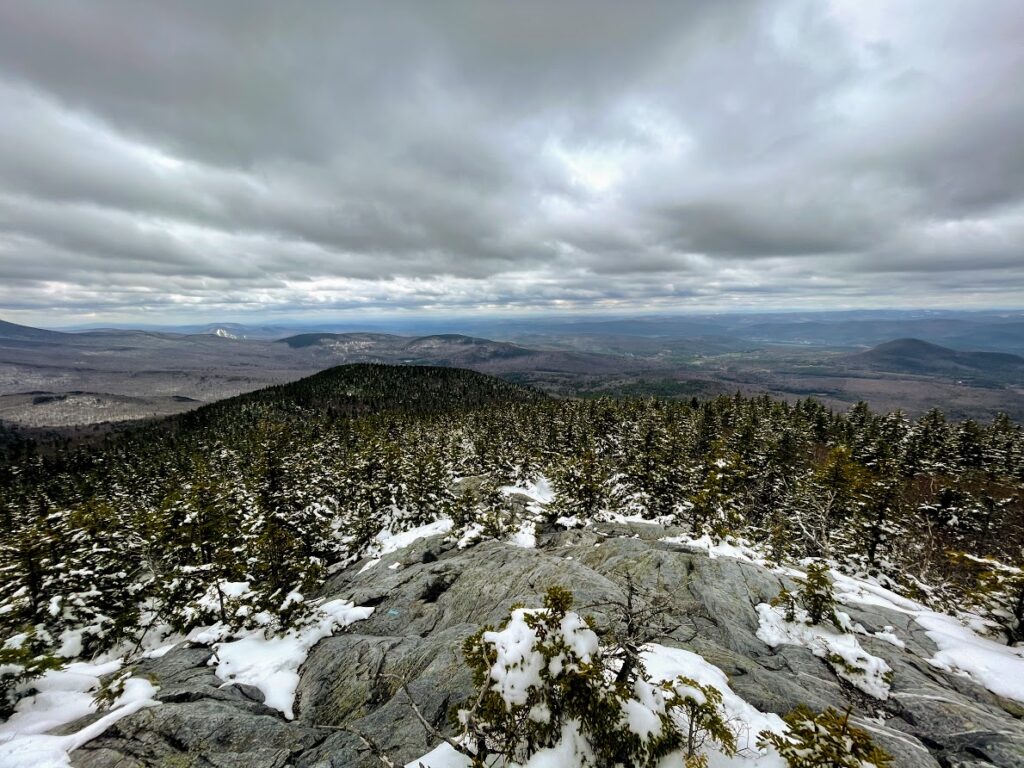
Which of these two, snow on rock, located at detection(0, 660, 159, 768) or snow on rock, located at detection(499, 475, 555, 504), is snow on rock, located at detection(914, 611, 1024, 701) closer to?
snow on rock, located at detection(0, 660, 159, 768)

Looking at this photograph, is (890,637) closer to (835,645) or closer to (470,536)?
(835,645)

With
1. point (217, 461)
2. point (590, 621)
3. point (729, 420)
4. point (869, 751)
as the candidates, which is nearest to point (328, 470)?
point (217, 461)

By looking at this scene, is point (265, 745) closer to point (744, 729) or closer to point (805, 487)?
point (744, 729)

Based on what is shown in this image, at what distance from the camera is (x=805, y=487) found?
43062 mm

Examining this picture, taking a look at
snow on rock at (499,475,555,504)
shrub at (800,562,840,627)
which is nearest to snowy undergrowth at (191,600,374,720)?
shrub at (800,562,840,627)

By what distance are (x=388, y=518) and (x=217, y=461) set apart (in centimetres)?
5833

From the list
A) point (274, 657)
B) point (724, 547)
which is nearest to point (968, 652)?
point (724, 547)

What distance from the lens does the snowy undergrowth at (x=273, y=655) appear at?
46.2 ft

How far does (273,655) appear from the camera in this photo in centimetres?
1602

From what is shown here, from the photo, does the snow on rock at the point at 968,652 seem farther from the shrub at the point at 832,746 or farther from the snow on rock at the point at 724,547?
the shrub at the point at 832,746

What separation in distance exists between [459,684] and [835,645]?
528 inches

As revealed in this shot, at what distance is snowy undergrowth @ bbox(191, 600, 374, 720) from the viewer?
14094mm

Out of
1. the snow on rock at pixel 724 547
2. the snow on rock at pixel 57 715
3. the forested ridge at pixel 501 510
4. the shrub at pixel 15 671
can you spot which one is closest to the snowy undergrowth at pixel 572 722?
the snow on rock at pixel 57 715

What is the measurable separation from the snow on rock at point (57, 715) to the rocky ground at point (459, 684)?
13.6 inches
